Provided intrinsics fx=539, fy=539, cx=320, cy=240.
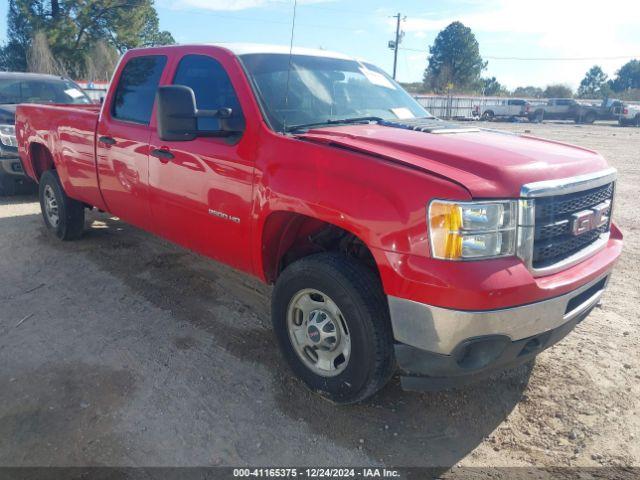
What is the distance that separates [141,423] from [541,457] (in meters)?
2.09

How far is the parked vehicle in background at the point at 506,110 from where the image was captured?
38375 mm

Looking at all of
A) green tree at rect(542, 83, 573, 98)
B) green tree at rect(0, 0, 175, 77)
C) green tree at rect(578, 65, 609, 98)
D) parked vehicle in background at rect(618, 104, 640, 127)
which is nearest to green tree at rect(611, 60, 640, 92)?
green tree at rect(578, 65, 609, 98)

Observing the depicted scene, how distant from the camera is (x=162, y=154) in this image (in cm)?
395

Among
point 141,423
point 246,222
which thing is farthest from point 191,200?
point 141,423

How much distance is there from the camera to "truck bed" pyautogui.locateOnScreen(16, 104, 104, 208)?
16.4ft

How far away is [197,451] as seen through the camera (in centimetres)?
271

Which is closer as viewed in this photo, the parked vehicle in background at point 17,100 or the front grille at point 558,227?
the front grille at point 558,227

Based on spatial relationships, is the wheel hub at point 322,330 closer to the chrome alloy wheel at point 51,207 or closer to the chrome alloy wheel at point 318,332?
the chrome alloy wheel at point 318,332

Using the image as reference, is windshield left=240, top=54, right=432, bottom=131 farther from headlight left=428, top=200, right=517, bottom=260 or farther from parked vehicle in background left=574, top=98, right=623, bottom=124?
parked vehicle in background left=574, top=98, right=623, bottom=124

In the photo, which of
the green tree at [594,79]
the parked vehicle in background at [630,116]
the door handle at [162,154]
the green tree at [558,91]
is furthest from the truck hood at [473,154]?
the green tree at [594,79]

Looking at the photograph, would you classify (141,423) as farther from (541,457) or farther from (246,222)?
(541,457)

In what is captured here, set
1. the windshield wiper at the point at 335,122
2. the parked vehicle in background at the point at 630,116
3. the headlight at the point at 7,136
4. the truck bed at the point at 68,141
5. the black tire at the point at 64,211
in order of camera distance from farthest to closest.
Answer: the parked vehicle in background at the point at 630,116 < the headlight at the point at 7,136 < the black tire at the point at 64,211 < the truck bed at the point at 68,141 < the windshield wiper at the point at 335,122

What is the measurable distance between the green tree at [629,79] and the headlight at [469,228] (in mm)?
94104

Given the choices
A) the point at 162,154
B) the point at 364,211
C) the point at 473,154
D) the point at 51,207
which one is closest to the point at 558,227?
the point at 473,154
